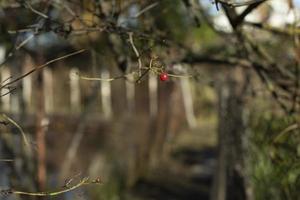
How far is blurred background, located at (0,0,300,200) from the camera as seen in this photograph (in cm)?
444

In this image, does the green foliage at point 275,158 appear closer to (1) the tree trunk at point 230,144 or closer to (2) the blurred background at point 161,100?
(2) the blurred background at point 161,100

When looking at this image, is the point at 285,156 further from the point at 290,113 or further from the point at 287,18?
the point at 287,18

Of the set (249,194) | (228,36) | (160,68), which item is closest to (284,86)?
(228,36)

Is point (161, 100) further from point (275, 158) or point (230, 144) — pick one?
point (275, 158)

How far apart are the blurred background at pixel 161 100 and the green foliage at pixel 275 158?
0.01m

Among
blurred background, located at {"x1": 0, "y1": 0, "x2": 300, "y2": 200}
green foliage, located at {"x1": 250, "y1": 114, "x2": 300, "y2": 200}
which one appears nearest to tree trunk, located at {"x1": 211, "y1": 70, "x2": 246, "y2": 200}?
blurred background, located at {"x1": 0, "y1": 0, "x2": 300, "y2": 200}

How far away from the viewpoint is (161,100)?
53.5ft

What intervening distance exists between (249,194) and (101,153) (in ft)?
16.8

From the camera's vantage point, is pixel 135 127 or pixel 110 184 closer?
pixel 110 184

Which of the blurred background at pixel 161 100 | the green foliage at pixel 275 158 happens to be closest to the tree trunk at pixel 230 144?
the blurred background at pixel 161 100

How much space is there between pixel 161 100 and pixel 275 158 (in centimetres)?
1027

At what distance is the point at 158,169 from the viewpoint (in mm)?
14336

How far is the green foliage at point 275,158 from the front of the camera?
6.03 meters

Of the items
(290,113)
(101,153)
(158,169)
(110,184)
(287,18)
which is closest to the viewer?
(290,113)
